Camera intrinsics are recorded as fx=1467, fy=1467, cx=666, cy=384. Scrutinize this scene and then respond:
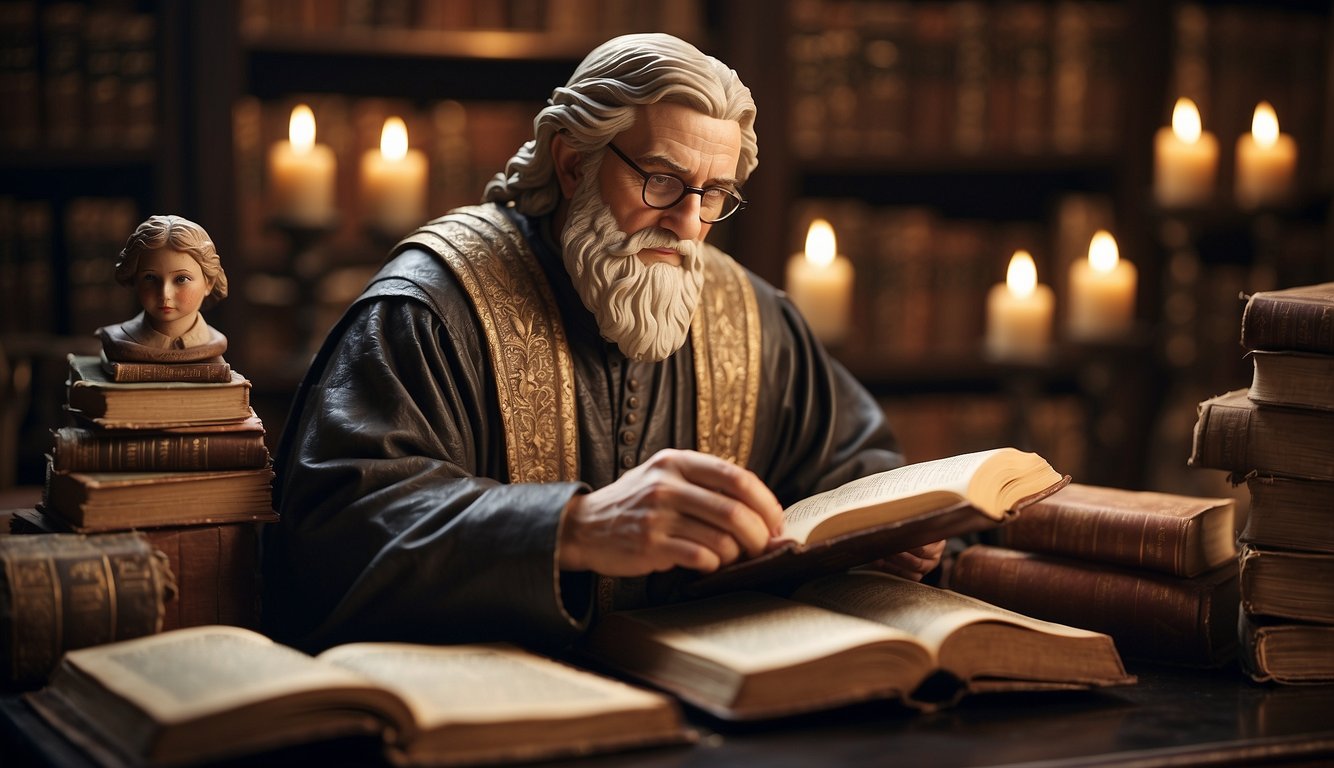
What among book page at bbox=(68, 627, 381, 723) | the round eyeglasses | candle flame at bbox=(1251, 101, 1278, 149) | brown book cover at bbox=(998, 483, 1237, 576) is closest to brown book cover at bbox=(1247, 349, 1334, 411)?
brown book cover at bbox=(998, 483, 1237, 576)

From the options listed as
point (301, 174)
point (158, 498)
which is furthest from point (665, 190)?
point (301, 174)

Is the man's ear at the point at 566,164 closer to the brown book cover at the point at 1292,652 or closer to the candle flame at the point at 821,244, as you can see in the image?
the brown book cover at the point at 1292,652

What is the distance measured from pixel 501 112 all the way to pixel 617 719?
301 cm

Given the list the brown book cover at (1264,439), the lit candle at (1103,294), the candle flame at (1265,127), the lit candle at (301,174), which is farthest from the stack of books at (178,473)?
the candle flame at (1265,127)

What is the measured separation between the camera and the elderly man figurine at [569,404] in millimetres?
1872

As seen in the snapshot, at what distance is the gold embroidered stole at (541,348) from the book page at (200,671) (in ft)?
1.92

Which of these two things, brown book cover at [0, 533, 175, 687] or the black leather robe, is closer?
brown book cover at [0, 533, 175, 687]

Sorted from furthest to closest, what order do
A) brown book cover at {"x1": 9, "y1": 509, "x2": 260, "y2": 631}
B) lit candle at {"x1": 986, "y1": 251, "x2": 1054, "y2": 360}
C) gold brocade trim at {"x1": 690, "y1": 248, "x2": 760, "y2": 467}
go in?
lit candle at {"x1": 986, "y1": 251, "x2": 1054, "y2": 360}
gold brocade trim at {"x1": 690, "y1": 248, "x2": 760, "y2": 467}
brown book cover at {"x1": 9, "y1": 509, "x2": 260, "y2": 631}

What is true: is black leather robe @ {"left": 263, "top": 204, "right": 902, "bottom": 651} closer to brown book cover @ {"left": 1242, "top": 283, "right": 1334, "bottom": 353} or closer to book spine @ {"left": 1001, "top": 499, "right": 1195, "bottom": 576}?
book spine @ {"left": 1001, "top": 499, "right": 1195, "bottom": 576}

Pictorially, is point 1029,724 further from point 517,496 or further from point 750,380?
point 750,380

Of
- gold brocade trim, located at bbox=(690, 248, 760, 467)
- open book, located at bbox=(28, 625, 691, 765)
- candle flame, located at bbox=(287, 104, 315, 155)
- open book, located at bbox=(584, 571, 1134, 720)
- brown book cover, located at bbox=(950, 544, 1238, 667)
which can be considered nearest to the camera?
open book, located at bbox=(28, 625, 691, 765)

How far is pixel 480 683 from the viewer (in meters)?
1.66

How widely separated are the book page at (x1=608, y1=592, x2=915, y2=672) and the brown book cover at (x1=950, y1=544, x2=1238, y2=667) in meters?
0.48

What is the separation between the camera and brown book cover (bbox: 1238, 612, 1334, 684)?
2.00m
